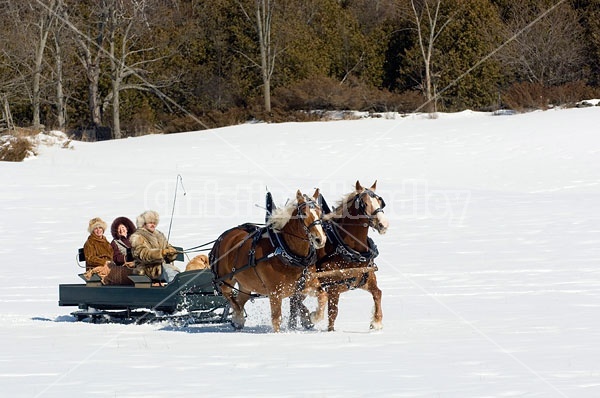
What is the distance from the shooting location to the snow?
318 inches

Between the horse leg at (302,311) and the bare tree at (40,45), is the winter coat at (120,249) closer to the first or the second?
the horse leg at (302,311)

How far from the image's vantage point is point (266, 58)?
5075 cm

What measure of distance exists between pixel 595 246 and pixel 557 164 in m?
12.1

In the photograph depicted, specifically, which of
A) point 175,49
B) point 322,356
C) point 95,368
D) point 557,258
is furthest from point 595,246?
point 175,49

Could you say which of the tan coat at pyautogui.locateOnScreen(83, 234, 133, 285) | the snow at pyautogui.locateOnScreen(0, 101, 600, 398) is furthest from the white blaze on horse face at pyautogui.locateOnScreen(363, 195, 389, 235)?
the tan coat at pyautogui.locateOnScreen(83, 234, 133, 285)

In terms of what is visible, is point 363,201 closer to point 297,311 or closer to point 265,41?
point 297,311

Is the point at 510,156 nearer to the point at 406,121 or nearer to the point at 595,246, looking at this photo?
the point at 406,121

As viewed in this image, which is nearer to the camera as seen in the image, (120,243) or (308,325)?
(308,325)

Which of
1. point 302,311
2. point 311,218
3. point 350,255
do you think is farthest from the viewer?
point 302,311

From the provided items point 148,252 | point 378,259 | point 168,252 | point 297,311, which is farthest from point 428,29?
point 297,311

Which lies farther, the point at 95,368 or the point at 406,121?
the point at 406,121

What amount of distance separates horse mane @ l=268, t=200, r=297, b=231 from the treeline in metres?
34.3

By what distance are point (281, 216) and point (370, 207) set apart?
930 millimetres

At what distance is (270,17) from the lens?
48.9m
